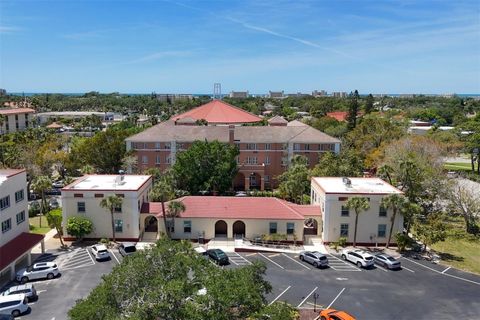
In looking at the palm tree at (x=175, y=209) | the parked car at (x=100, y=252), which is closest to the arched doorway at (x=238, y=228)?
the palm tree at (x=175, y=209)

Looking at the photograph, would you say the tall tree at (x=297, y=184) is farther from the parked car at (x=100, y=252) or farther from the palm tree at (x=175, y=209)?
the parked car at (x=100, y=252)

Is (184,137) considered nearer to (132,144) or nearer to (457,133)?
(132,144)

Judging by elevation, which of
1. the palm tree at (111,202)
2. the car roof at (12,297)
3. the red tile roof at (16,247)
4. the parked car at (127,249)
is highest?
the palm tree at (111,202)

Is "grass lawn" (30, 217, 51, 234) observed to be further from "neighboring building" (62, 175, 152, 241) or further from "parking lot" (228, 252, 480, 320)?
"parking lot" (228, 252, 480, 320)

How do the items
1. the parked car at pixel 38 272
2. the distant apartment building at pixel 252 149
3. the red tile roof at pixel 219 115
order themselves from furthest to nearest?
1. the red tile roof at pixel 219 115
2. the distant apartment building at pixel 252 149
3. the parked car at pixel 38 272

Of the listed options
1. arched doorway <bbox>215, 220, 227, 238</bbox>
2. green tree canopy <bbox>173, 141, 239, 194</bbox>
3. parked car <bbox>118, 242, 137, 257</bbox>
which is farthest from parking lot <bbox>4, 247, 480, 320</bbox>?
green tree canopy <bbox>173, 141, 239, 194</bbox>

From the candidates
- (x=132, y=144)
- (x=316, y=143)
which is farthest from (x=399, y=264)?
(x=132, y=144)

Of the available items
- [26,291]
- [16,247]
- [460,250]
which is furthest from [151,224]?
[460,250]
